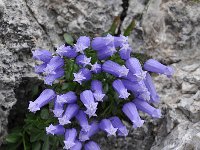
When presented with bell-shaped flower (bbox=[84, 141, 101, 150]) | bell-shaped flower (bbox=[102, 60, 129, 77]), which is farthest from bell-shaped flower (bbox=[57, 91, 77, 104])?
bell-shaped flower (bbox=[84, 141, 101, 150])

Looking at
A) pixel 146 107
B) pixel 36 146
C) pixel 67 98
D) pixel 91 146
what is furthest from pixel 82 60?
pixel 36 146

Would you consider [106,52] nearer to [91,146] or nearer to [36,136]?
[91,146]

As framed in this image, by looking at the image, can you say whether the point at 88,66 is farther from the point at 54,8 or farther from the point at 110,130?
the point at 54,8

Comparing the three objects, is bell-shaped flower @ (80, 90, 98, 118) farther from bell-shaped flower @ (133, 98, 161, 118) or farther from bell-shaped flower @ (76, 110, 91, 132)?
bell-shaped flower @ (133, 98, 161, 118)

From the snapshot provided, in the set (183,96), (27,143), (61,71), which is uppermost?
(61,71)

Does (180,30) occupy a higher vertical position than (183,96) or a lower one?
higher

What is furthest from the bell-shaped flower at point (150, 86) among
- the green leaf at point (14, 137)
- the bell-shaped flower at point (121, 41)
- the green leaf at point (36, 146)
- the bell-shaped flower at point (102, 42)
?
the green leaf at point (14, 137)

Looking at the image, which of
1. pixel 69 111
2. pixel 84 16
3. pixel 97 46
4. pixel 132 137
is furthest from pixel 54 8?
pixel 132 137
